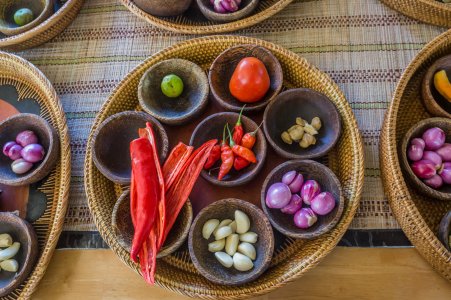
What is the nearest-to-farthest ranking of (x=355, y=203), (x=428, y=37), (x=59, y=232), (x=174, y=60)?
(x=355, y=203) < (x=59, y=232) < (x=174, y=60) < (x=428, y=37)

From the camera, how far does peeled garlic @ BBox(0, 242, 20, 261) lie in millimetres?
1091

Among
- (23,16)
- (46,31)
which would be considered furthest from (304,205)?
→ (23,16)

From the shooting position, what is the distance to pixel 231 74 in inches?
49.1

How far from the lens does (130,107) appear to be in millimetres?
1272

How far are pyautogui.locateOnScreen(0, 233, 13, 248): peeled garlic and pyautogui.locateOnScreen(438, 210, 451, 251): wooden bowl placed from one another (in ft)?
3.80

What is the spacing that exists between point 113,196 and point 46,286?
1.05 feet

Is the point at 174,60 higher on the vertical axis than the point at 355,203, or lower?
higher

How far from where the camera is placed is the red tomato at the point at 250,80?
1140 millimetres

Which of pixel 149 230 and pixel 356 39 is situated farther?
pixel 356 39

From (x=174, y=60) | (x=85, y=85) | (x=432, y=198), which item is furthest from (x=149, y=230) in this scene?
(x=432, y=198)

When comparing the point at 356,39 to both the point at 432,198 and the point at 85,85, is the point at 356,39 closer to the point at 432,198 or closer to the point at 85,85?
the point at 432,198

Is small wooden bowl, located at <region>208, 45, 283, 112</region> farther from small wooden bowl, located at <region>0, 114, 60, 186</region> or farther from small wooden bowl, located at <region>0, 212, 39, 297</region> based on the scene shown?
small wooden bowl, located at <region>0, 212, 39, 297</region>

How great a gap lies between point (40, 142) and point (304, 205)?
0.83 metres

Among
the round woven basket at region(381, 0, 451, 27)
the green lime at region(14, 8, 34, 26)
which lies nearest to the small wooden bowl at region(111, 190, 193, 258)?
the green lime at region(14, 8, 34, 26)
